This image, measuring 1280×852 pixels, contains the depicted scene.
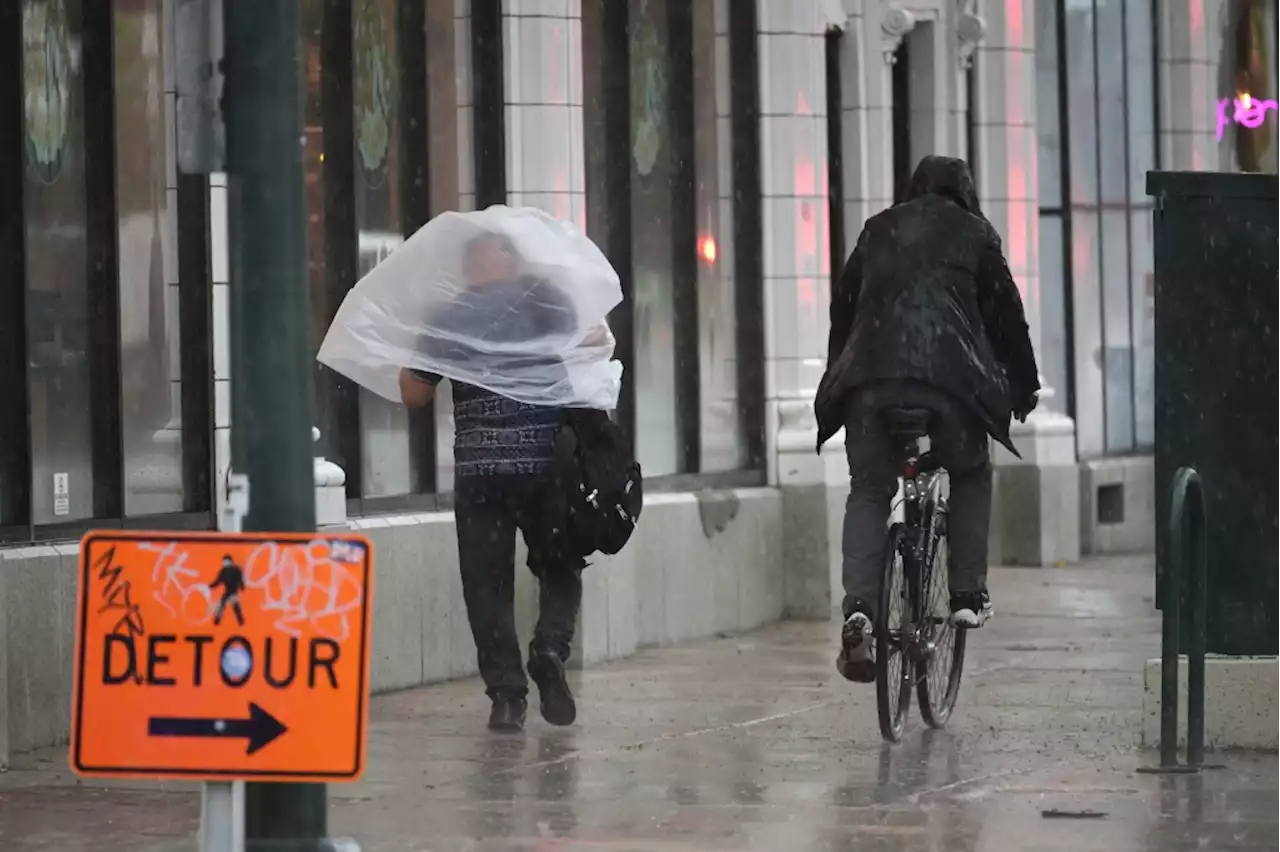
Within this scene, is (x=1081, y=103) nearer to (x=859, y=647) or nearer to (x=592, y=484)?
(x=592, y=484)

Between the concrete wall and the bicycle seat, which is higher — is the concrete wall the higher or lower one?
the lower one

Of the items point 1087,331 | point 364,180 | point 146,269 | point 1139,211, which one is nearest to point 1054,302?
point 1087,331

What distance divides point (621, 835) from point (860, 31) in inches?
410

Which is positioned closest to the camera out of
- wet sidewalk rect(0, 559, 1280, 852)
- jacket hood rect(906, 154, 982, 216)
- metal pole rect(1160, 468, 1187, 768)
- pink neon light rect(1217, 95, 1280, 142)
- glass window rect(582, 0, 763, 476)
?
wet sidewalk rect(0, 559, 1280, 852)

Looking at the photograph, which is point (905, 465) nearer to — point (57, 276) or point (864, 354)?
point (864, 354)

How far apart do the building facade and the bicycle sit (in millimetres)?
2658

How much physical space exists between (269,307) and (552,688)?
4.88 m

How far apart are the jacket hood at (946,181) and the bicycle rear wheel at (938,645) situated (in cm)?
113

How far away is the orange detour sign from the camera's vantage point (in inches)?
229

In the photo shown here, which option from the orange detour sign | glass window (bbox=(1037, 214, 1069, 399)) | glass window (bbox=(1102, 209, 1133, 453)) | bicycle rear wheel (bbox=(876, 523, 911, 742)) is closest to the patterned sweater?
bicycle rear wheel (bbox=(876, 523, 911, 742))

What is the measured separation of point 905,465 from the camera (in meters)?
10.5

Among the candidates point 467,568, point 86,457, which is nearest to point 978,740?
point 467,568

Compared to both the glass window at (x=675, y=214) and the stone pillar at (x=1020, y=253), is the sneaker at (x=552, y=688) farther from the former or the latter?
the stone pillar at (x=1020, y=253)

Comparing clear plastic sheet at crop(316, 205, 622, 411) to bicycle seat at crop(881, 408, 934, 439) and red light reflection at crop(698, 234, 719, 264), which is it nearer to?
bicycle seat at crop(881, 408, 934, 439)
